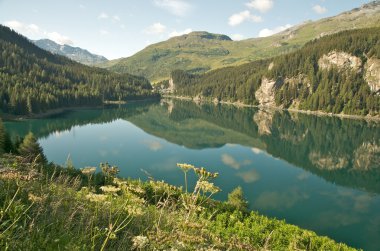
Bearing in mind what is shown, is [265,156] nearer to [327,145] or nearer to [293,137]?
[327,145]

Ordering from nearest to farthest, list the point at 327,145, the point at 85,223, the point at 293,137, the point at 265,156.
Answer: the point at 85,223
the point at 265,156
the point at 327,145
the point at 293,137

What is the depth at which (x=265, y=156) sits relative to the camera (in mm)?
107125

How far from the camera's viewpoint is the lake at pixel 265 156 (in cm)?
5831

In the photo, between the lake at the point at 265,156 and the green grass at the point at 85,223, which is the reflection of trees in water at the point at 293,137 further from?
the green grass at the point at 85,223

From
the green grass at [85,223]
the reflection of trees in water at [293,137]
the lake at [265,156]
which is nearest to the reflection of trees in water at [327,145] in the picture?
the reflection of trees in water at [293,137]

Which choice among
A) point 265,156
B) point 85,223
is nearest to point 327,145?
point 265,156

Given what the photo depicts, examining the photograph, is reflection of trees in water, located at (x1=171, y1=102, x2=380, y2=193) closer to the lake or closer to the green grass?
the lake

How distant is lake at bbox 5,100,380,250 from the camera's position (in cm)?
5831

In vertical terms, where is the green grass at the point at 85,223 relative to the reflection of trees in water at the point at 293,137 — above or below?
above

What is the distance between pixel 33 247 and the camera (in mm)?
5980

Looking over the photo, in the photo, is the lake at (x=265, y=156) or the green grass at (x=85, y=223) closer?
the green grass at (x=85, y=223)

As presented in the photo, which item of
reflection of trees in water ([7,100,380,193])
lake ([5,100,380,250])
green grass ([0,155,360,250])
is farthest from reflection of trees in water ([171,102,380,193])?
green grass ([0,155,360,250])

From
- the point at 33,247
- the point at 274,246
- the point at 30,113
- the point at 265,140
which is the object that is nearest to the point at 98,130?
the point at 30,113

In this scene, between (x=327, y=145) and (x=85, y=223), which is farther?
(x=327, y=145)
